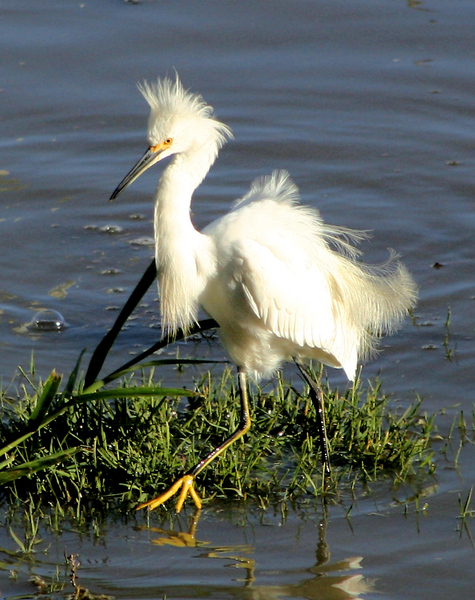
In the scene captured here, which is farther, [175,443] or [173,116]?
[175,443]

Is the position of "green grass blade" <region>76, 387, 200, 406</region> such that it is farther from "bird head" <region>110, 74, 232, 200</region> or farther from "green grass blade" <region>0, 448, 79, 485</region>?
"bird head" <region>110, 74, 232, 200</region>

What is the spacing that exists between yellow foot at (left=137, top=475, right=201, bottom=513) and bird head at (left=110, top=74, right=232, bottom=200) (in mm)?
1188

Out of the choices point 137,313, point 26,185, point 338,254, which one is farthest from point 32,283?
point 338,254

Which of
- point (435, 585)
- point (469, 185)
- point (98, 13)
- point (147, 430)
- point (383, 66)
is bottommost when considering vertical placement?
point (435, 585)

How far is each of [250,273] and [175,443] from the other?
0.87 m

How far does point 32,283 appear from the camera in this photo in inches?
234

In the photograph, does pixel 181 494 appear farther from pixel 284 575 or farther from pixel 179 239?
pixel 179 239

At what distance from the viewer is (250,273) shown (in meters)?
4.08

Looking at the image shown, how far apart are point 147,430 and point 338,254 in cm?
137

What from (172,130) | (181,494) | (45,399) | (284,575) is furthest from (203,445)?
(172,130)

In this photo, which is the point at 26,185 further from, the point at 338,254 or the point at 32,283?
the point at 338,254

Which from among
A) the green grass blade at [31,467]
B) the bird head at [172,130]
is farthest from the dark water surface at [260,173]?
the bird head at [172,130]

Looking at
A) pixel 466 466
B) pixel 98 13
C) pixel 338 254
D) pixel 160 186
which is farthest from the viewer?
pixel 98 13

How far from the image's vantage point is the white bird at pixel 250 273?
3.89 meters
